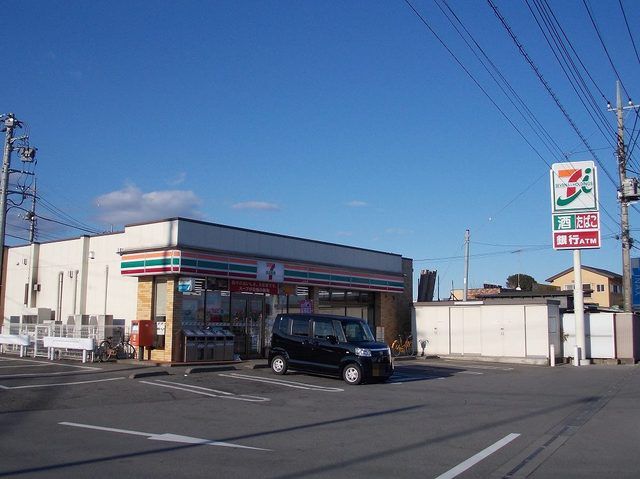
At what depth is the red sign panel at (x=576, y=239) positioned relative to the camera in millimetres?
30484

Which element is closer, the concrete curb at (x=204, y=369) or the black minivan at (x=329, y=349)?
the black minivan at (x=329, y=349)

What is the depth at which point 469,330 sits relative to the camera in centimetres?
3181

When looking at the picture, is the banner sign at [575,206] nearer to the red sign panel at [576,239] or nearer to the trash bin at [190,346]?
the red sign panel at [576,239]

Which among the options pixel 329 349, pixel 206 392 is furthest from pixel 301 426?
pixel 329 349

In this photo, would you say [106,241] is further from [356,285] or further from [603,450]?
[603,450]

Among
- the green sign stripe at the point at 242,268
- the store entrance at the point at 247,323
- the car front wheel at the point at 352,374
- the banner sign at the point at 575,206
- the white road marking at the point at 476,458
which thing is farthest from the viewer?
the banner sign at the point at 575,206

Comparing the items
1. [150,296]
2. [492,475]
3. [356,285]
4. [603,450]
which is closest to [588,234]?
[356,285]

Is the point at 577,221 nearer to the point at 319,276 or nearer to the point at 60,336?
the point at 319,276

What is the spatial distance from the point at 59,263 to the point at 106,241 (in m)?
3.74

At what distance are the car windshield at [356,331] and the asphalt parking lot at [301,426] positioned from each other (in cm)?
142

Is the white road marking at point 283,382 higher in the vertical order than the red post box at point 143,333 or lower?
lower

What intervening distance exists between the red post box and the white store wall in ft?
50.2

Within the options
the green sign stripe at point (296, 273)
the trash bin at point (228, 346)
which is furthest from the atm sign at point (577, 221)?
the trash bin at point (228, 346)

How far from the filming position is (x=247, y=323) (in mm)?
25859
